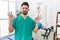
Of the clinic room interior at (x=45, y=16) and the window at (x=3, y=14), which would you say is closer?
the window at (x=3, y=14)

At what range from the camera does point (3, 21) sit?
258cm

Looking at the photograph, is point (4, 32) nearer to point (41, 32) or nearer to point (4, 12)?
point (4, 12)

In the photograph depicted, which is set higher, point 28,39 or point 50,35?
point 28,39

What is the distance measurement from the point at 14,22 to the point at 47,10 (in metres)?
1.87

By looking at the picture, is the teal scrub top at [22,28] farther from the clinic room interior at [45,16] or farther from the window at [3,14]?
the clinic room interior at [45,16]

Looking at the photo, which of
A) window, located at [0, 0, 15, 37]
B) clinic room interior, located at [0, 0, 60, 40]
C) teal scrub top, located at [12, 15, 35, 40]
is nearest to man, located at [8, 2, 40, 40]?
teal scrub top, located at [12, 15, 35, 40]

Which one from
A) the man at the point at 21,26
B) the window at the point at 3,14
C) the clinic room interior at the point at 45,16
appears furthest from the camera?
the clinic room interior at the point at 45,16

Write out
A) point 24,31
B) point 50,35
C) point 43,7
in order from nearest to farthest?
point 24,31
point 50,35
point 43,7

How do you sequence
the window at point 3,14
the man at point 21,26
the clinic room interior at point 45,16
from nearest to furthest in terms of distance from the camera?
the man at point 21,26, the window at point 3,14, the clinic room interior at point 45,16

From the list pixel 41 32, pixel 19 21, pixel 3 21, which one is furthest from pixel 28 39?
pixel 41 32

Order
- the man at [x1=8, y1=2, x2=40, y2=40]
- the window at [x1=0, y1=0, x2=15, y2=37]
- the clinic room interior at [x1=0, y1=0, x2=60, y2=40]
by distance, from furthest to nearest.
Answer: the clinic room interior at [x1=0, y1=0, x2=60, y2=40] < the window at [x1=0, y1=0, x2=15, y2=37] < the man at [x1=8, y1=2, x2=40, y2=40]

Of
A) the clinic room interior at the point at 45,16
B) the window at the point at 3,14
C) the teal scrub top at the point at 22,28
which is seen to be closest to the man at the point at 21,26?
the teal scrub top at the point at 22,28

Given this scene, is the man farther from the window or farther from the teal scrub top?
the window

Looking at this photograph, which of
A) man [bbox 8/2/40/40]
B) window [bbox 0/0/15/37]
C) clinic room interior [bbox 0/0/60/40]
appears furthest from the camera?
clinic room interior [bbox 0/0/60/40]
